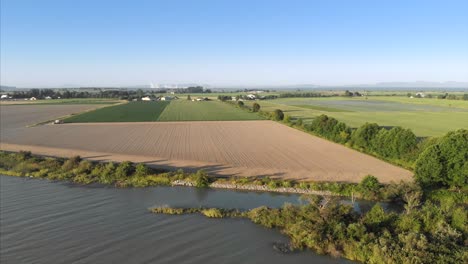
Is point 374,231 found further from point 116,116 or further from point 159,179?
point 116,116

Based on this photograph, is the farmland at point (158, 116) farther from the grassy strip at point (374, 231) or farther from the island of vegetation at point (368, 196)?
the grassy strip at point (374, 231)

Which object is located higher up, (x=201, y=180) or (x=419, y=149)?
(x=419, y=149)

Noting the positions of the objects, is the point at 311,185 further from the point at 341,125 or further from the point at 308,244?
the point at 341,125

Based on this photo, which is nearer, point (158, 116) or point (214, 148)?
point (214, 148)

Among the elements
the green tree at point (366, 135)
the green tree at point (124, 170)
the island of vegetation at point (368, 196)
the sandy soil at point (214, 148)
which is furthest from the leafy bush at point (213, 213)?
the green tree at point (366, 135)

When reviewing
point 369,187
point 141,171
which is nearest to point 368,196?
point 369,187

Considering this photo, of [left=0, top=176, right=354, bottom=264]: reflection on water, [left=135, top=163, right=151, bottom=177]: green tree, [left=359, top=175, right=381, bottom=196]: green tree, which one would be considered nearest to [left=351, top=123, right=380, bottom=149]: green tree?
[left=359, top=175, right=381, bottom=196]: green tree

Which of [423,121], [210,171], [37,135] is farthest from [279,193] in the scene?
[423,121]
